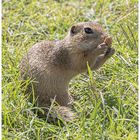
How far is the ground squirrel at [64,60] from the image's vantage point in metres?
4.96

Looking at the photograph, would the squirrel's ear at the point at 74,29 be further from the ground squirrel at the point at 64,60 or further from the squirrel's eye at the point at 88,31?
the squirrel's eye at the point at 88,31

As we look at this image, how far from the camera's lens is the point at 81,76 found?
541 cm

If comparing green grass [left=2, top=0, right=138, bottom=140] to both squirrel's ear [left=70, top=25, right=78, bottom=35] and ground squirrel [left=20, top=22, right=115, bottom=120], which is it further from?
squirrel's ear [left=70, top=25, right=78, bottom=35]

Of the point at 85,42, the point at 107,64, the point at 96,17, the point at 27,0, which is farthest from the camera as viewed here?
the point at 27,0

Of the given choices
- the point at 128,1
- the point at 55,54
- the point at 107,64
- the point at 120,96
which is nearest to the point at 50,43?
the point at 55,54

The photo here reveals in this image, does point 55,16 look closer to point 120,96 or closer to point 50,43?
point 50,43

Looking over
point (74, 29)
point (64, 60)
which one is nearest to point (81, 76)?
point (64, 60)

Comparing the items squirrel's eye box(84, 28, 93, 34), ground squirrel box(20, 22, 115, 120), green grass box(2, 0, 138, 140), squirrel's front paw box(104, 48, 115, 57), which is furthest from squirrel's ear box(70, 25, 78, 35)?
green grass box(2, 0, 138, 140)

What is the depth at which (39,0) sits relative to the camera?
277 inches

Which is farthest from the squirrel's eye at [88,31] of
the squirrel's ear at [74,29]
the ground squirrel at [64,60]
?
the squirrel's ear at [74,29]

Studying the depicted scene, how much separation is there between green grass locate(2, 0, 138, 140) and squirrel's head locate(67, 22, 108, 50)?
1.15ft

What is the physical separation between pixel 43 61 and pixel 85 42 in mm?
449

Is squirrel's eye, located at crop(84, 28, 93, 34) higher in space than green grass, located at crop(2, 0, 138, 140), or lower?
higher

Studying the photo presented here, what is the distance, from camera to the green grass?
429cm
